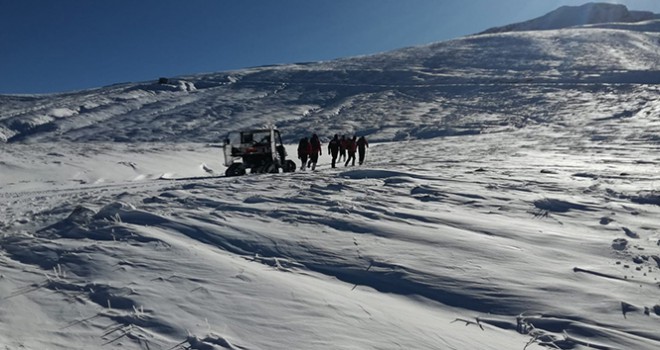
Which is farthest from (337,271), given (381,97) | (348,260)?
(381,97)

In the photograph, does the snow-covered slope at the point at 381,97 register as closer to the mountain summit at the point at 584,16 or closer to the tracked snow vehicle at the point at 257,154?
the tracked snow vehicle at the point at 257,154

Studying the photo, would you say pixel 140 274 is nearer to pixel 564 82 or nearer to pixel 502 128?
pixel 502 128

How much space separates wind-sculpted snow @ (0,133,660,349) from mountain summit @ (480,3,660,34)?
9991cm

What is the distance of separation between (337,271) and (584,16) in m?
112

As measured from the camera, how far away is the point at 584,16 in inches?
3831

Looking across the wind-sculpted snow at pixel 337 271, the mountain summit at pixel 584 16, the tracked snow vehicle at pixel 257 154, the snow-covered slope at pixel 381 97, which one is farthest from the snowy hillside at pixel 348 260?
the mountain summit at pixel 584 16

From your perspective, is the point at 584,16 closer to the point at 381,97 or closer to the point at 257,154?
the point at 381,97

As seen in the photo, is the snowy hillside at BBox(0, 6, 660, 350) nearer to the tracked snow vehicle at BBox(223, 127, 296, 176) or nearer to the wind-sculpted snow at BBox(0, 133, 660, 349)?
the wind-sculpted snow at BBox(0, 133, 660, 349)

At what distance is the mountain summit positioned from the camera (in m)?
95.1

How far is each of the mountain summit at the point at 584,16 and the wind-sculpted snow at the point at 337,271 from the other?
99915 millimetres

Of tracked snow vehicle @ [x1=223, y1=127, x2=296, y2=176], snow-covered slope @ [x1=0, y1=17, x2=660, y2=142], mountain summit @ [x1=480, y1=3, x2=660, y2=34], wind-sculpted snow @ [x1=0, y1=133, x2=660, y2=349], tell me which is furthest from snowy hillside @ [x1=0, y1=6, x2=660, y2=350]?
mountain summit @ [x1=480, y1=3, x2=660, y2=34]

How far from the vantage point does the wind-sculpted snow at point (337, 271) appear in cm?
350

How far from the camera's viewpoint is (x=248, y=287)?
4.16 metres

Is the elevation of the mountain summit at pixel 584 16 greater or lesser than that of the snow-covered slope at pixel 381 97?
greater
